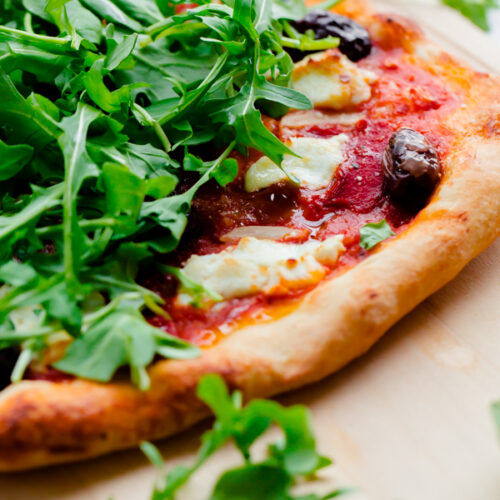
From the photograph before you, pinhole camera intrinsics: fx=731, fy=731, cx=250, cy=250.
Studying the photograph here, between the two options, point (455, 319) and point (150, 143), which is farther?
point (150, 143)

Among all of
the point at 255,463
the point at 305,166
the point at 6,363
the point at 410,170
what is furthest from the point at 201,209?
the point at 255,463

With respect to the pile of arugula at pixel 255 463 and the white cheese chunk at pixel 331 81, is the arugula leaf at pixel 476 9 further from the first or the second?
the pile of arugula at pixel 255 463

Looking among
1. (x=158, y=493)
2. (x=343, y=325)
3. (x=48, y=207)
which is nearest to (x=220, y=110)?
(x=48, y=207)

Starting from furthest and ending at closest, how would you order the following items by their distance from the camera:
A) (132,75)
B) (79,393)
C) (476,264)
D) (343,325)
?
(132,75) < (476,264) < (343,325) < (79,393)

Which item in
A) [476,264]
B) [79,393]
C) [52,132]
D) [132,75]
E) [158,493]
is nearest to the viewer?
[158,493]

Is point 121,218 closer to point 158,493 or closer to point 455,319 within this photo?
point 158,493

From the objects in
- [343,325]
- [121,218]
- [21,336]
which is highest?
[343,325]

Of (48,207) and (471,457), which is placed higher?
(471,457)
